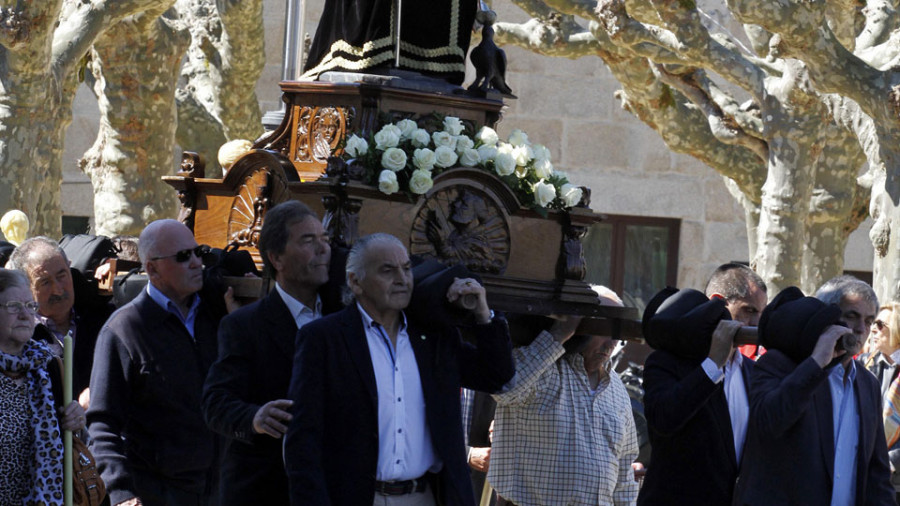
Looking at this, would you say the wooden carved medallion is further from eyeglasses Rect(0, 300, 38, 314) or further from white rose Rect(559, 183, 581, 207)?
eyeglasses Rect(0, 300, 38, 314)

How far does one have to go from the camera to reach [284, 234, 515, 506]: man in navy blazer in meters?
5.66

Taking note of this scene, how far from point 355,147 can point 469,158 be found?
51 cm

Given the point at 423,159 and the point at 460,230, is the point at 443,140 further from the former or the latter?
the point at 460,230

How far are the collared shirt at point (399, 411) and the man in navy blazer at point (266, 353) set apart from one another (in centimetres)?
39

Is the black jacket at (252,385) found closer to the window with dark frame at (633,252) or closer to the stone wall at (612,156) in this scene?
the stone wall at (612,156)

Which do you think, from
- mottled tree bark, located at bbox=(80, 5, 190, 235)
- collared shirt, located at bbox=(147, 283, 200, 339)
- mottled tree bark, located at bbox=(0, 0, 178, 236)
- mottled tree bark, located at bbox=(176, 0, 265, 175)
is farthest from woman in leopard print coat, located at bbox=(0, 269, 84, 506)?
mottled tree bark, located at bbox=(176, 0, 265, 175)

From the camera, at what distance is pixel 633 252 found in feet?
72.7

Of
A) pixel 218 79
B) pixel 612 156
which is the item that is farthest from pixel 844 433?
pixel 612 156

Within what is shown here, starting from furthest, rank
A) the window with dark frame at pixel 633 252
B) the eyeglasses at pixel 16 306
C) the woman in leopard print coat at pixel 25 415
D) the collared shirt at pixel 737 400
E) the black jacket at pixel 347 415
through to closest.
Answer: the window with dark frame at pixel 633 252, the collared shirt at pixel 737 400, the eyeglasses at pixel 16 306, the woman in leopard print coat at pixel 25 415, the black jacket at pixel 347 415

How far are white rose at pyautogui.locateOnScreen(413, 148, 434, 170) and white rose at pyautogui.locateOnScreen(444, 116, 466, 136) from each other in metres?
0.26

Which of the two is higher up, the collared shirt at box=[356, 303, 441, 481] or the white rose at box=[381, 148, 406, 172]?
the white rose at box=[381, 148, 406, 172]

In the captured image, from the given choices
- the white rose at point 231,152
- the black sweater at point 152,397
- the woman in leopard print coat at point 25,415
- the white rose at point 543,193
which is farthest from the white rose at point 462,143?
the woman in leopard print coat at point 25,415

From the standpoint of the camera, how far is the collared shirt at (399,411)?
18.9ft

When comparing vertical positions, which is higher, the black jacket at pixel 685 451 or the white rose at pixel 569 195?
the white rose at pixel 569 195
